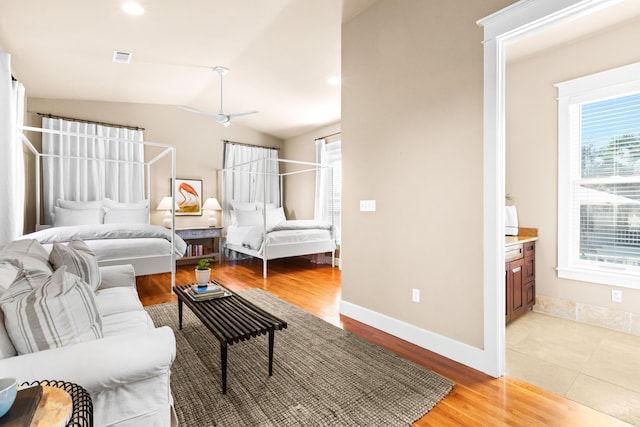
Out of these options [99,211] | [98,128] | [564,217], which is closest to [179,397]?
[564,217]

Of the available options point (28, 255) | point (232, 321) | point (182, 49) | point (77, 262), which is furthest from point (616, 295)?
point (182, 49)

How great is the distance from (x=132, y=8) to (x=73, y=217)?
10.4 feet

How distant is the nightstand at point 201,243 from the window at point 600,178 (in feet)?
17.4

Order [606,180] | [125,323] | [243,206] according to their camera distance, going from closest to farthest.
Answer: [125,323], [606,180], [243,206]

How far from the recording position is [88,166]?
16.8 feet

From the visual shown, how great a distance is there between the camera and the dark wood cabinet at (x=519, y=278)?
277 centimetres

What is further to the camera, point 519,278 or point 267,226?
point 267,226

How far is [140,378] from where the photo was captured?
43.6 inches

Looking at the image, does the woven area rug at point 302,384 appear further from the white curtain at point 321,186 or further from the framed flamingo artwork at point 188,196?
the framed flamingo artwork at point 188,196

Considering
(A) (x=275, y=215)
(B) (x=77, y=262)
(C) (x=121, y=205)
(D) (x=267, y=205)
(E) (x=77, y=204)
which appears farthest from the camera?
→ (D) (x=267, y=205)

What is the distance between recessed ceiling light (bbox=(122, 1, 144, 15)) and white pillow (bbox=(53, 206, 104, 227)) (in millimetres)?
3079

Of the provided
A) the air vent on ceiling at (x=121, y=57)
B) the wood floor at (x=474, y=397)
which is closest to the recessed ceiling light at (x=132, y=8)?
the air vent on ceiling at (x=121, y=57)

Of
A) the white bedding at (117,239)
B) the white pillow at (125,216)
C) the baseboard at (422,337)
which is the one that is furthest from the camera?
the white pillow at (125,216)

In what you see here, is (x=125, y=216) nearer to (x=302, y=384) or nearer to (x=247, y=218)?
(x=247, y=218)
